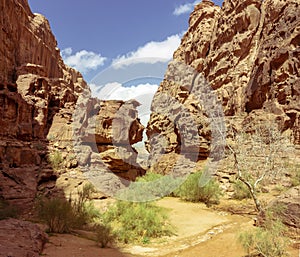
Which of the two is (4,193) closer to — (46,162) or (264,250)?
(46,162)

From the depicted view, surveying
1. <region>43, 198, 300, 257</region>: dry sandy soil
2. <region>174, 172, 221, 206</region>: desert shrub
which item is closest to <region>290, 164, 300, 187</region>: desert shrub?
Answer: <region>174, 172, 221, 206</region>: desert shrub

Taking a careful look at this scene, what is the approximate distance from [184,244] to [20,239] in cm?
441

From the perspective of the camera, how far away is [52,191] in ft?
36.3

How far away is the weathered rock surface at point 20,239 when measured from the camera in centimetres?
384

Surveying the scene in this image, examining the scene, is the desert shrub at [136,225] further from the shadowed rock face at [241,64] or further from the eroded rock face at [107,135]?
the shadowed rock face at [241,64]

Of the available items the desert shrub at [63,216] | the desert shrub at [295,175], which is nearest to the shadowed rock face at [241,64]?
the desert shrub at [295,175]

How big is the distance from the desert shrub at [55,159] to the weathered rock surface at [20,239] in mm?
7523

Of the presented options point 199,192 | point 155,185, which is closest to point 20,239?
point 199,192

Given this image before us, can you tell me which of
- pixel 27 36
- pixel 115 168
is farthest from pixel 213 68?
pixel 27 36

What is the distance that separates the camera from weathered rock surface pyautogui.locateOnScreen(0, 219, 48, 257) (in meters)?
3.84

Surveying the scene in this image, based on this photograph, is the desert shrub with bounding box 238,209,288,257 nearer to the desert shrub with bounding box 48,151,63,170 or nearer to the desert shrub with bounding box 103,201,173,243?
the desert shrub with bounding box 103,201,173,243

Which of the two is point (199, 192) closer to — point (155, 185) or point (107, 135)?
point (155, 185)

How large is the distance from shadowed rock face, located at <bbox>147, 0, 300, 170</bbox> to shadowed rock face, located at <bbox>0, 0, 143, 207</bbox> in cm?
974

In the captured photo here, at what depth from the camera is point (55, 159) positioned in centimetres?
1305
